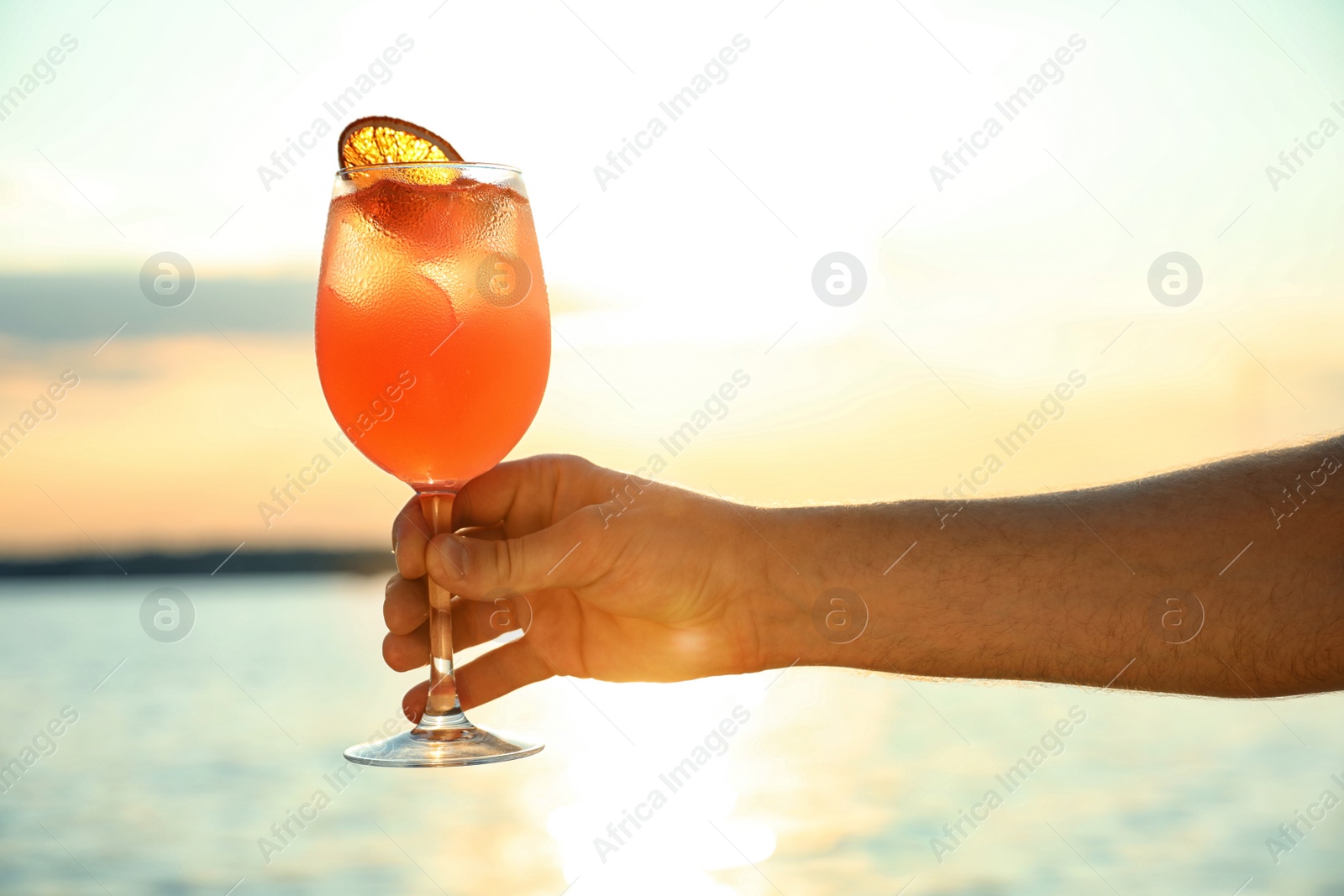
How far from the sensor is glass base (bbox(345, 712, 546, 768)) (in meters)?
1.78

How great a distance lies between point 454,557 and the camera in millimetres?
1971

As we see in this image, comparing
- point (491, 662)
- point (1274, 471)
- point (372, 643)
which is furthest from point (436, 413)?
point (372, 643)

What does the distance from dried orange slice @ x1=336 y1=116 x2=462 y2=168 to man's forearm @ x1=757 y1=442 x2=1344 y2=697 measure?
95cm

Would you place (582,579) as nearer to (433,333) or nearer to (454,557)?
(454,557)

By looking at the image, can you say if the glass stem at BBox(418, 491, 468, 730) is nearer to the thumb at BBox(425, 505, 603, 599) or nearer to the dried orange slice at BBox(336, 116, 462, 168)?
the thumb at BBox(425, 505, 603, 599)

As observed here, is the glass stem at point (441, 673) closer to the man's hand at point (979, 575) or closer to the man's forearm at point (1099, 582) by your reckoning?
the man's hand at point (979, 575)

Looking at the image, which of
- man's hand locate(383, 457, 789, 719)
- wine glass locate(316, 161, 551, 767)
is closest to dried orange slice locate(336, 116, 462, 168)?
wine glass locate(316, 161, 551, 767)

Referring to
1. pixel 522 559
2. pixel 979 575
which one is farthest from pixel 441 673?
pixel 979 575

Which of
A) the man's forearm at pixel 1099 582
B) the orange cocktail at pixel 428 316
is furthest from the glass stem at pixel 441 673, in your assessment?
the man's forearm at pixel 1099 582

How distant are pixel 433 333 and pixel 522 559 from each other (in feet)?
1.40

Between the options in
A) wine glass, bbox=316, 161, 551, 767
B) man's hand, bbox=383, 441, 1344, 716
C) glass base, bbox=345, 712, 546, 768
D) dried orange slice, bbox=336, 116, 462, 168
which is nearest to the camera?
glass base, bbox=345, 712, 546, 768

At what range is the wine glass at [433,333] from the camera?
1.89 m

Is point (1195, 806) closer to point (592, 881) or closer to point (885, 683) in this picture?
point (592, 881)

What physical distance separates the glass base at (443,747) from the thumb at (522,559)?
0.23 meters
